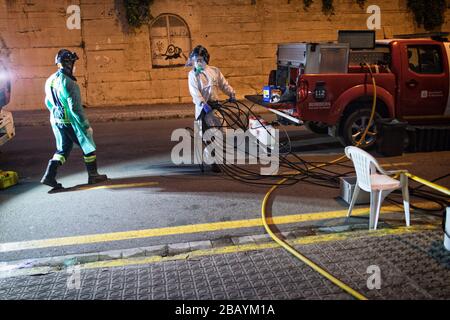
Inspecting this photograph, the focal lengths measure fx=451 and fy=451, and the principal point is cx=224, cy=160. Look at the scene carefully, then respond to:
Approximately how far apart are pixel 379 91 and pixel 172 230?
4.76 metres

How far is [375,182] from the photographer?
4738mm

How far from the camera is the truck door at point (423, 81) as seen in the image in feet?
26.2

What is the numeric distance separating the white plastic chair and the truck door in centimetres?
371

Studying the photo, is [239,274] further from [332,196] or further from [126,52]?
[126,52]

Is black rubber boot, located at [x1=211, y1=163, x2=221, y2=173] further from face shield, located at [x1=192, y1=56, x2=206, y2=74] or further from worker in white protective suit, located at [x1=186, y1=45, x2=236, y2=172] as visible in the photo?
face shield, located at [x1=192, y1=56, x2=206, y2=74]

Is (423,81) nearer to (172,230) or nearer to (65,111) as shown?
(172,230)

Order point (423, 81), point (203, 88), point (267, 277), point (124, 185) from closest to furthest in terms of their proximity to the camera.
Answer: point (267, 277)
point (124, 185)
point (203, 88)
point (423, 81)

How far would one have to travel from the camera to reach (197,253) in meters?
4.36

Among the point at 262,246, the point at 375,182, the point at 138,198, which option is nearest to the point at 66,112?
the point at 138,198

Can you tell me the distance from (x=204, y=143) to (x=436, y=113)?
14.0ft

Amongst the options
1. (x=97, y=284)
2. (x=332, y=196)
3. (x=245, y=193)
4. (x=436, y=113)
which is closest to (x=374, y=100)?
(x=436, y=113)

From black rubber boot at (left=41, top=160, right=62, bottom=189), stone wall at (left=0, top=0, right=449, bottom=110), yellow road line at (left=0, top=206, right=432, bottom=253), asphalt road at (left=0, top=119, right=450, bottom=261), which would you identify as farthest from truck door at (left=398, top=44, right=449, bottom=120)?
stone wall at (left=0, top=0, right=449, bottom=110)
